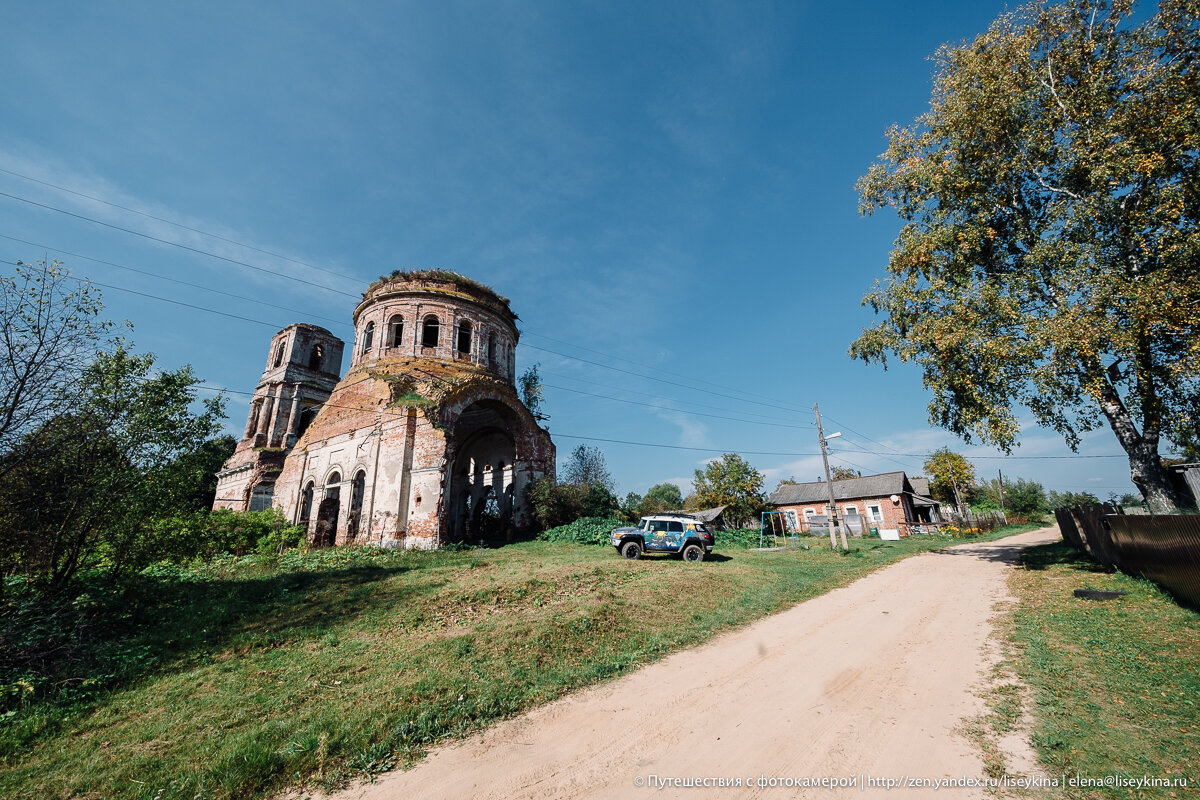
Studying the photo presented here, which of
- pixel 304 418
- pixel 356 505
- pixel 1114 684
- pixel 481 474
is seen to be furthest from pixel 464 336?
pixel 1114 684

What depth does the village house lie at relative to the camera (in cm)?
3753

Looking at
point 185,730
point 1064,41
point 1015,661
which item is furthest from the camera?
point 1064,41

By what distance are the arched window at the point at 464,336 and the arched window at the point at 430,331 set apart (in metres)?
1.16

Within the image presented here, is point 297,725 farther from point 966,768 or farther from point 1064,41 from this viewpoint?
point 1064,41

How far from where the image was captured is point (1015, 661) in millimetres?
6598

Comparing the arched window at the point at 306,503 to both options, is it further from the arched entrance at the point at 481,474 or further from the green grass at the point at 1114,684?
the green grass at the point at 1114,684

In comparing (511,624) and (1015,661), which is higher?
(511,624)

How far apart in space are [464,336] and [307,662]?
20411 millimetres

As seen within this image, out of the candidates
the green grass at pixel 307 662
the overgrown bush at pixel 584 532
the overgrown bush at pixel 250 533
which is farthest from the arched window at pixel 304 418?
the green grass at pixel 307 662

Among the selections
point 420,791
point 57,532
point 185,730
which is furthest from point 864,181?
point 57,532

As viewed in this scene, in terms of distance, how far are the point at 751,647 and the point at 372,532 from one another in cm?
1604

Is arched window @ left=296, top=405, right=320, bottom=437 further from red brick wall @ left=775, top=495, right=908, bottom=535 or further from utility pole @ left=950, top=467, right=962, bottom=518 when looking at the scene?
utility pole @ left=950, top=467, right=962, bottom=518

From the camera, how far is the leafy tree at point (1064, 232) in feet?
37.5

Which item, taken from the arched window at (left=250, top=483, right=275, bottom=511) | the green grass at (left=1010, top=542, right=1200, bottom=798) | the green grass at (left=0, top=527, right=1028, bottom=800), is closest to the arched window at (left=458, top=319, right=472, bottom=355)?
the green grass at (left=0, top=527, right=1028, bottom=800)
